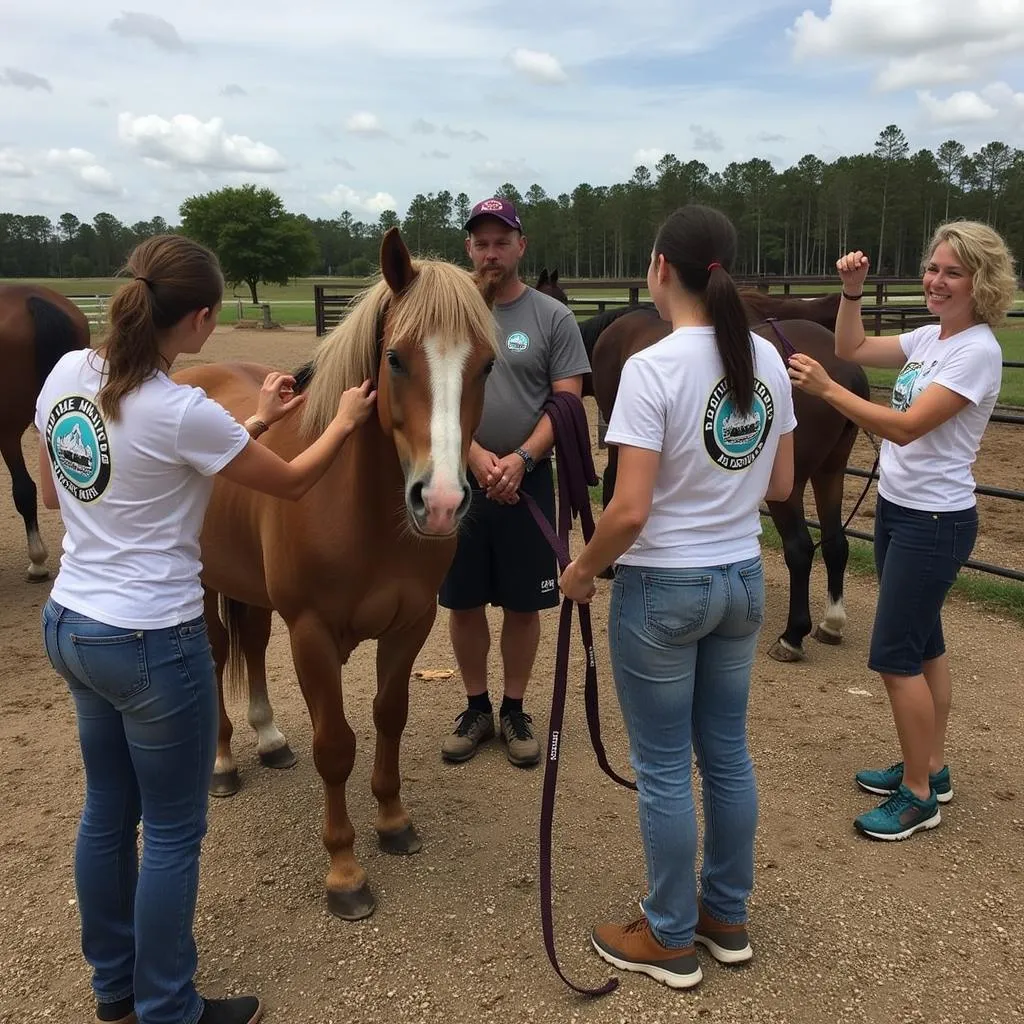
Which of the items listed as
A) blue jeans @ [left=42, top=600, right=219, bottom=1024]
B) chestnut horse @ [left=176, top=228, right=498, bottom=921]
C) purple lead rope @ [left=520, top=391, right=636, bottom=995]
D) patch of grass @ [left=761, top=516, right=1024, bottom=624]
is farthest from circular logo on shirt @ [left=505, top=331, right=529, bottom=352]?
patch of grass @ [left=761, top=516, right=1024, bottom=624]

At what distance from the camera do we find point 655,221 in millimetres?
66812

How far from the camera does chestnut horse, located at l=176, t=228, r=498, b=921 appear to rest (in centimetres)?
208

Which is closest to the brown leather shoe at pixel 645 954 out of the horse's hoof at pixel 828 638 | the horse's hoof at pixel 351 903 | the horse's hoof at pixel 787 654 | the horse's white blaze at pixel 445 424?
the horse's hoof at pixel 351 903

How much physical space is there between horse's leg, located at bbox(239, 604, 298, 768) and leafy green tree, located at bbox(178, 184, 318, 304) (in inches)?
1772

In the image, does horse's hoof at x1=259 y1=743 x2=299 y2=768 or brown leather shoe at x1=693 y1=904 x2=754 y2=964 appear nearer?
brown leather shoe at x1=693 y1=904 x2=754 y2=964

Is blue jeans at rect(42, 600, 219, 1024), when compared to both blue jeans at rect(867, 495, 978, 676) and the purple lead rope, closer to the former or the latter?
the purple lead rope

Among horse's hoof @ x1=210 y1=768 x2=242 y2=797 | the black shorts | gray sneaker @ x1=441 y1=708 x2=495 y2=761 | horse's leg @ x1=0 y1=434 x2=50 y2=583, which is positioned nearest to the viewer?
horse's hoof @ x1=210 y1=768 x2=242 y2=797

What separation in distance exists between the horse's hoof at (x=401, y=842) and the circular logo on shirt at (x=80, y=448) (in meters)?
1.70

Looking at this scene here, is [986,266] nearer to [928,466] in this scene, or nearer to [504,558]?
[928,466]

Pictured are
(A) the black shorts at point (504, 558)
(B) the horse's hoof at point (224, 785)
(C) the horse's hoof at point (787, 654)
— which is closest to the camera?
(B) the horse's hoof at point (224, 785)

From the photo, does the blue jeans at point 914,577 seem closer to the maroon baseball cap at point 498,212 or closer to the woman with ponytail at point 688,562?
the woman with ponytail at point 688,562

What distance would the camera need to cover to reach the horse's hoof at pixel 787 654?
173 inches

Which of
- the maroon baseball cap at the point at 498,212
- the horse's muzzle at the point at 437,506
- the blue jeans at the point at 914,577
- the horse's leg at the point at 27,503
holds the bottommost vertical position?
the horse's leg at the point at 27,503

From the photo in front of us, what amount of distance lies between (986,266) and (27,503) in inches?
246
